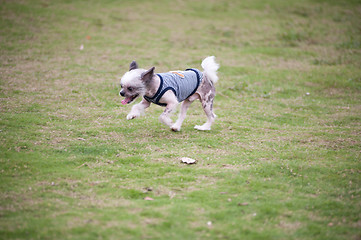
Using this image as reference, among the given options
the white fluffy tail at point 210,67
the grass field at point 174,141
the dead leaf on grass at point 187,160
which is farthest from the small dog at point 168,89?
the dead leaf on grass at point 187,160

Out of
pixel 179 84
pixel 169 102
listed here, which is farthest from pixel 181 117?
pixel 179 84

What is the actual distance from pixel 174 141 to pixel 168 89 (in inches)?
47.2

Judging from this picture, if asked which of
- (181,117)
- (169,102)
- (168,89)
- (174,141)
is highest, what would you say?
(168,89)

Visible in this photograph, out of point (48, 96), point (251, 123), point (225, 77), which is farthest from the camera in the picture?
point (225, 77)

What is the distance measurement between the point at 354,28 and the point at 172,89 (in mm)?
18122

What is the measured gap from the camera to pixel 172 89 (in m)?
7.71

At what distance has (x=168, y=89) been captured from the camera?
25.1 ft

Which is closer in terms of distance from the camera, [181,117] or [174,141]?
[174,141]

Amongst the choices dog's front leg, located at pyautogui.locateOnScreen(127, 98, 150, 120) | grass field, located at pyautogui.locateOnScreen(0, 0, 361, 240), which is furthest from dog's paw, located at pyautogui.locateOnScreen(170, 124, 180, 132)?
dog's front leg, located at pyautogui.locateOnScreen(127, 98, 150, 120)

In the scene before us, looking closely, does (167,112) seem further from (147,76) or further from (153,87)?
(147,76)

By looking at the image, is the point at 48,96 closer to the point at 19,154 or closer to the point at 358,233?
the point at 19,154

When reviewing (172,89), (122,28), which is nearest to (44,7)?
(122,28)

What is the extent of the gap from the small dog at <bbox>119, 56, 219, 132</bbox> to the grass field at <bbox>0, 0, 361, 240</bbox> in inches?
24.0

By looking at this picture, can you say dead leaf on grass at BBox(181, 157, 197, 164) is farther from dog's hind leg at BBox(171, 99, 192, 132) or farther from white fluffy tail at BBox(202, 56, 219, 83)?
white fluffy tail at BBox(202, 56, 219, 83)
